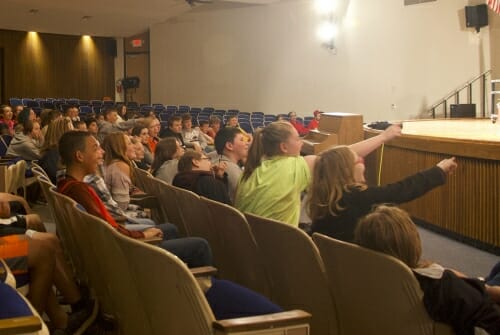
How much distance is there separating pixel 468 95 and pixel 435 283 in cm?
1272

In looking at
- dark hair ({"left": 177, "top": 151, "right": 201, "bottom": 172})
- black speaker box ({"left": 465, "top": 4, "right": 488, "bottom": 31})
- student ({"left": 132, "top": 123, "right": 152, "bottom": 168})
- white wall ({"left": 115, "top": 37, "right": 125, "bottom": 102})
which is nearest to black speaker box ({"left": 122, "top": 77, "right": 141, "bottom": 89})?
white wall ({"left": 115, "top": 37, "right": 125, "bottom": 102})

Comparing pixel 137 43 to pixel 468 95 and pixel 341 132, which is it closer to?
pixel 468 95

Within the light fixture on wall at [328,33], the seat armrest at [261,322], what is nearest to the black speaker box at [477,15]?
the light fixture on wall at [328,33]

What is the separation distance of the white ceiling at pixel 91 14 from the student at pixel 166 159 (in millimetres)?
12228

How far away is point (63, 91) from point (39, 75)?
90 cm

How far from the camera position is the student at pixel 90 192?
293 cm

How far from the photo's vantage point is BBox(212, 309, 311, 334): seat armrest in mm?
1642

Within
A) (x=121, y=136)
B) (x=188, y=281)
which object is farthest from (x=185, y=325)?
(x=121, y=136)

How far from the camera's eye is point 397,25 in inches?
570

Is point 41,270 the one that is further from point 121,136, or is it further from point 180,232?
point 121,136

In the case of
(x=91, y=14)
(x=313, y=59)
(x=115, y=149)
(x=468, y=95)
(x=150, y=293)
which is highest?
(x=91, y=14)

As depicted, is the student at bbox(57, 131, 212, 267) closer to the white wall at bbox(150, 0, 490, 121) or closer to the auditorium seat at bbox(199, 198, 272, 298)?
the auditorium seat at bbox(199, 198, 272, 298)

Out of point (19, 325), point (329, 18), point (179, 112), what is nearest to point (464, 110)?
point (329, 18)

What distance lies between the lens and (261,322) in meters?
1.71
